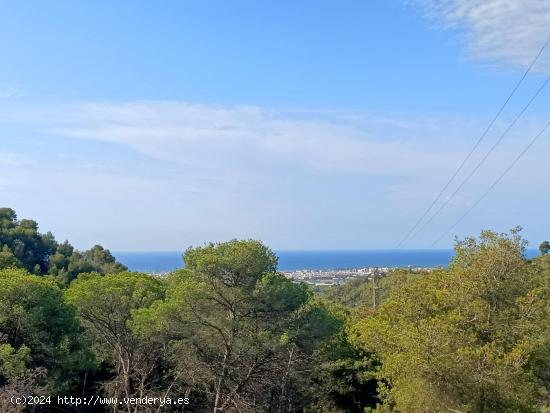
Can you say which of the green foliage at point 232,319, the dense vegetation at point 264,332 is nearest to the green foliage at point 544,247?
the dense vegetation at point 264,332

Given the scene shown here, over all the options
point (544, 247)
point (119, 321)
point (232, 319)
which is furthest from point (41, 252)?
point (544, 247)

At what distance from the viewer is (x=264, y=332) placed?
47.8ft

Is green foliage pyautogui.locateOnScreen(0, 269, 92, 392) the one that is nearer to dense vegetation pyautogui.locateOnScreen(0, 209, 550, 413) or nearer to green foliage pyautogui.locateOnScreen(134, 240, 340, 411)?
dense vegetation pyautogui.locateOnScreen(0, 209, 550, 413)

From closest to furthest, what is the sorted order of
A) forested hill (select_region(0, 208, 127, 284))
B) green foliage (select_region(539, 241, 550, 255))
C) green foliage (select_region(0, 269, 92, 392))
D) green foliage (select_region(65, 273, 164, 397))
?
green foliage (select_region(65, 273, 164, 397)) → green foliage (select_region(0, 269, 92, 392)) → forested hill (select_region(0, 208, 127, 284)) → green foliage (select_region(539, 241, 550, 255))

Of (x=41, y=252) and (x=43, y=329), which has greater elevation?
(x=41, y=252)

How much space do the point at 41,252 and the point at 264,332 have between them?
43.1m

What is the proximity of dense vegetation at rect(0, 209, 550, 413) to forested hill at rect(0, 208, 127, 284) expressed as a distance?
85.1ft

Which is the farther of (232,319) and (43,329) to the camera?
(43,329)

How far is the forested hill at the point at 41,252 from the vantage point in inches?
1838

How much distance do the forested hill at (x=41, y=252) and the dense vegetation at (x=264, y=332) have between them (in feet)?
85.1

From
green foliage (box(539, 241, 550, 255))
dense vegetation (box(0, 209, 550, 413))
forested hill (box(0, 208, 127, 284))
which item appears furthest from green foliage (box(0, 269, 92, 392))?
green foliage (box(539, 241, 550, 255))

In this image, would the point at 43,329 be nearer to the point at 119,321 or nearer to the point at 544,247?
the point at 119,321

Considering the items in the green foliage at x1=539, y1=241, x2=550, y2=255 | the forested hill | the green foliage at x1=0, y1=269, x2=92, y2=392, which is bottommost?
the green foliage at x1=0, y1=269, x2=92, y2=392

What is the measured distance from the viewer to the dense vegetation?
12.4m
